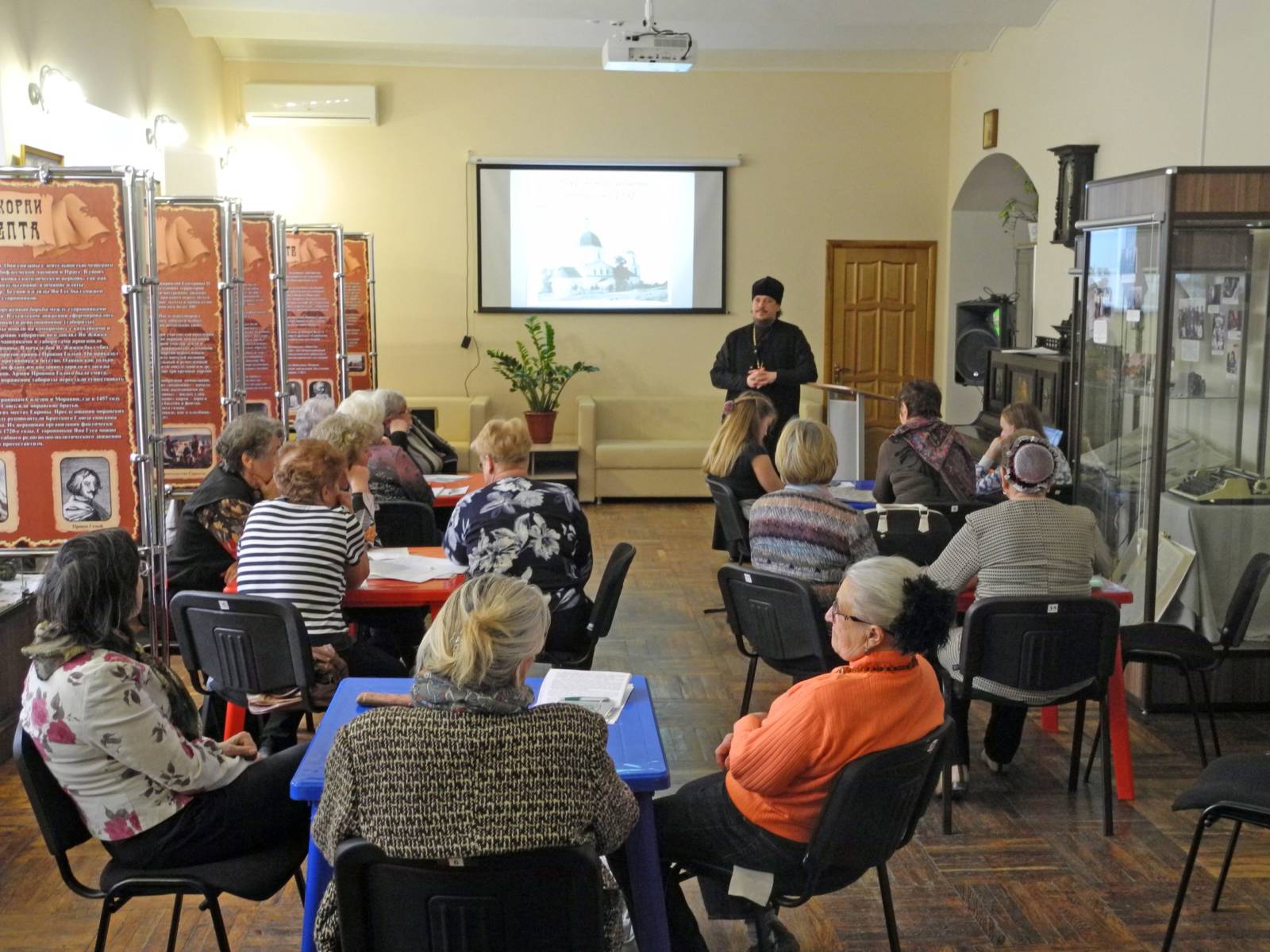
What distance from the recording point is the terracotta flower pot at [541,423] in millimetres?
10492

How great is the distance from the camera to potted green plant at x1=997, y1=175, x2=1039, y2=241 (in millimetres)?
9789

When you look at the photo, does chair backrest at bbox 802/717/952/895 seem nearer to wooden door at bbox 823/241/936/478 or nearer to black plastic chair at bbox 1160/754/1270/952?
black plastic chair at bbox 1160/754/1270/952

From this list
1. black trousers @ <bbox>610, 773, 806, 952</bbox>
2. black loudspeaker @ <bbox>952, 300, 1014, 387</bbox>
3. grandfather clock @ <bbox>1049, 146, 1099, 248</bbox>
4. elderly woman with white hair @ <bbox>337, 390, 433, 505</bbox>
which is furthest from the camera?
black loudspeaker @ <bbox>952, 300, 1014, 387</bbox>

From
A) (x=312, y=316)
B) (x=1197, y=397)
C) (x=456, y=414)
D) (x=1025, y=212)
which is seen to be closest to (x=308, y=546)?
(x=1197, y=397)

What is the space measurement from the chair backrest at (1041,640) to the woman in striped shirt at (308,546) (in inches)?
73.8

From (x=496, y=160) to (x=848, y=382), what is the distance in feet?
11.9

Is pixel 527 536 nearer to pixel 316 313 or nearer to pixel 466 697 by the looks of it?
pixel 466 697

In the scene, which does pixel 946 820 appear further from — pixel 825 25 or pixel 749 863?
pixel 825 25

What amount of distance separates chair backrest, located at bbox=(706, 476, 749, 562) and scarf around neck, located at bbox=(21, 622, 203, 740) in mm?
3412

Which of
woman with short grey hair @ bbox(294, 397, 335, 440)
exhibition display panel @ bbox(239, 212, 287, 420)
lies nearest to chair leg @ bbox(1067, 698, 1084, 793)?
woman with short grey hair @ bbox(294, 397, 335, 440)

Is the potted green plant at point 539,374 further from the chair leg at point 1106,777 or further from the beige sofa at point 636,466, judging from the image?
the chair leg at point 1106,777

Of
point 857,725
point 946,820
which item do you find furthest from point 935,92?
point 857,725

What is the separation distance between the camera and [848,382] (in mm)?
11344

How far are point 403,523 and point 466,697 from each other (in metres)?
3.16
